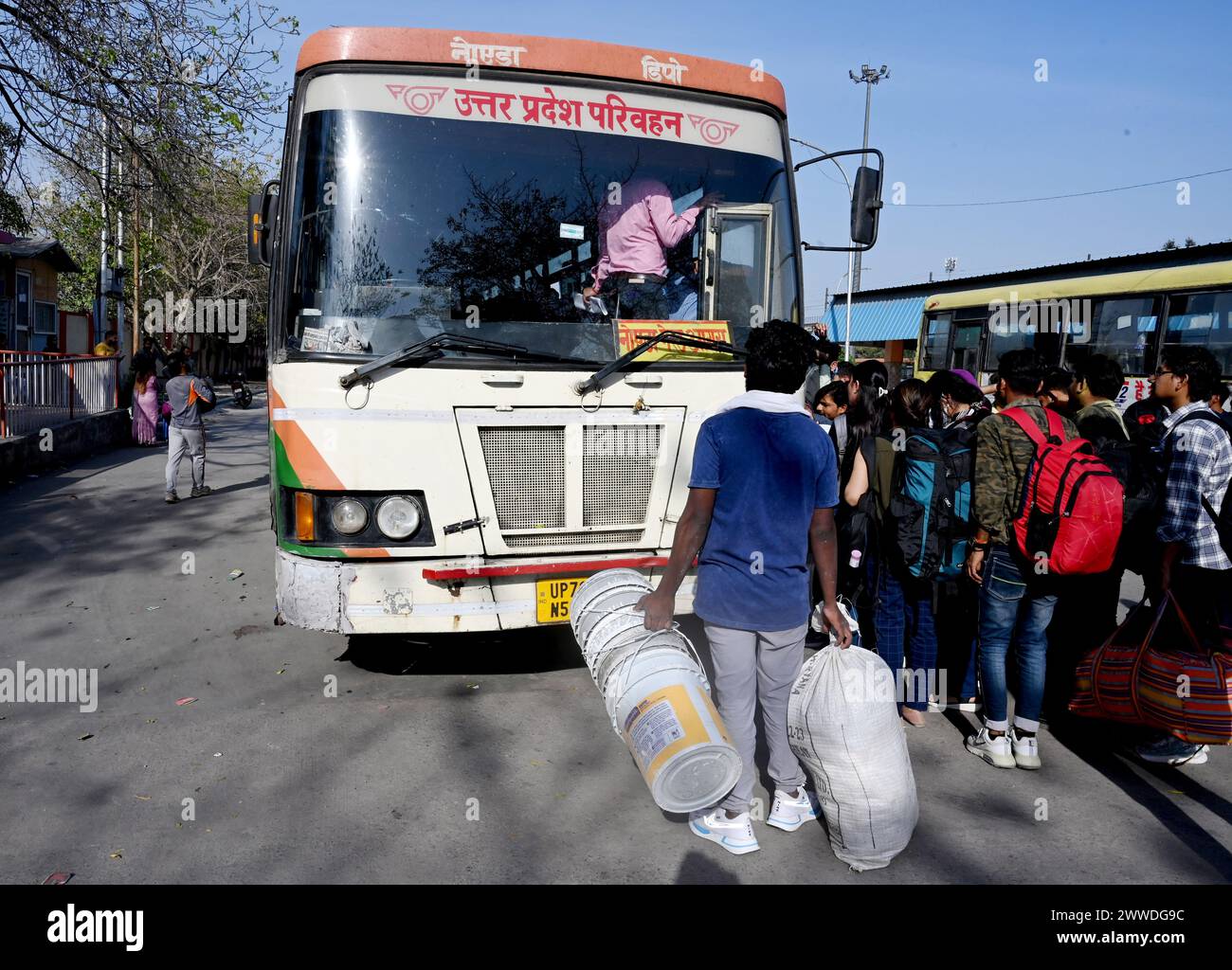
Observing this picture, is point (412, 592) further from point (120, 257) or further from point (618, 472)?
point (120, 257)

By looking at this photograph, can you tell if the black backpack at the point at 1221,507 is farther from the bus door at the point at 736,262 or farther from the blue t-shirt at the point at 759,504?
the bus door at the point at 736,262

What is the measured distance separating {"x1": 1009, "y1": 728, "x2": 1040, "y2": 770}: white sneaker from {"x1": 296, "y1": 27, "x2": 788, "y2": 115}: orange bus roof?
12.2ft

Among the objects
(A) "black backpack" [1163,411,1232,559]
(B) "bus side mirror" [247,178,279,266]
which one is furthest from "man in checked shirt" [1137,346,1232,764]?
(B) "bus side mirror" [247,178,279,266]

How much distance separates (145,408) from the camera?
1689cm

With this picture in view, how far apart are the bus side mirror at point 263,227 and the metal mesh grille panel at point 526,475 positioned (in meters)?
1.74

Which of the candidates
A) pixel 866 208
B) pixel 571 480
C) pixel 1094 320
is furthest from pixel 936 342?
pixel 571 480

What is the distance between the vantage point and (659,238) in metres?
5.06

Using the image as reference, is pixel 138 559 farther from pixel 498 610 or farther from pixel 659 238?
pixel 659 238

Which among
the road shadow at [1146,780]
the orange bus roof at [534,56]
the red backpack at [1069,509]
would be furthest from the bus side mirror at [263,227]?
the road shadow at [1146,780]

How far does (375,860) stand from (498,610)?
4.83ft

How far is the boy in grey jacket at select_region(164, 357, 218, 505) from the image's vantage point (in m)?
11.0

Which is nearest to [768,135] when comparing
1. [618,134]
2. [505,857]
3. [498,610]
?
[618,134]

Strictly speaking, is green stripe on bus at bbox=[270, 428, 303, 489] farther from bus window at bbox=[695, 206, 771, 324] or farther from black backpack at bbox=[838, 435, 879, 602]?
black backpack at bbox=[838, 435, 879, 602]

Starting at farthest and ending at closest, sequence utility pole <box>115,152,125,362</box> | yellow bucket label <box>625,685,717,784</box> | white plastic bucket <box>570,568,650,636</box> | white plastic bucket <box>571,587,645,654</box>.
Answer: utility pole <box>115,152,125,362</box>
white plastic bucket <box>570,568,650,636</box>
white plastic bucket <box>571,587,645,654</box>
yellow bucket label <box>625,685,717,784</box>
